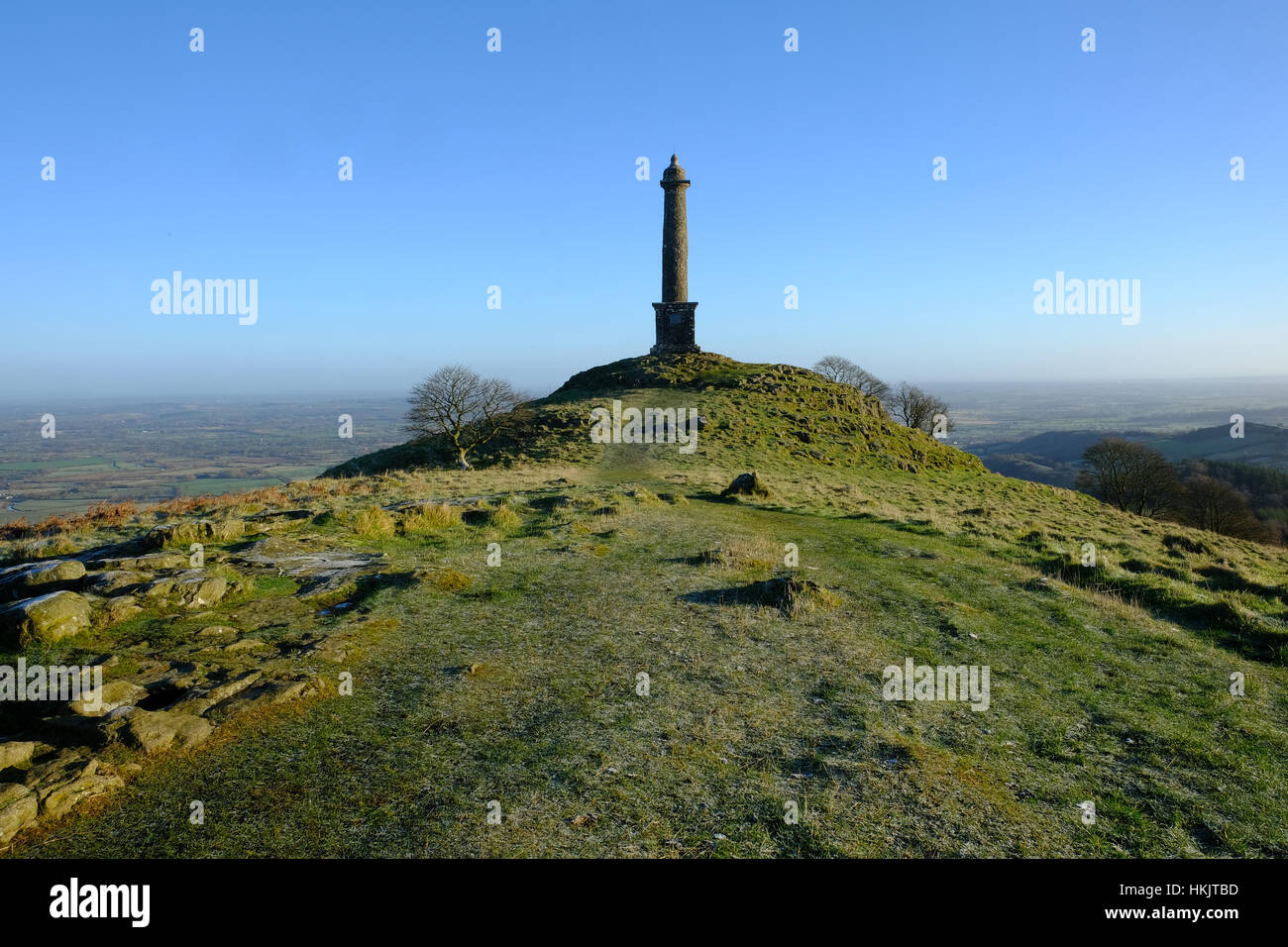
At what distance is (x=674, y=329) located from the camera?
53781 mm

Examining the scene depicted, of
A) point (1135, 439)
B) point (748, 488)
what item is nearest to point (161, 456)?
point (748, 488)

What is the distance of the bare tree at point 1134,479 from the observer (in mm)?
43438

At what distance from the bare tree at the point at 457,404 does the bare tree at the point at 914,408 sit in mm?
39700

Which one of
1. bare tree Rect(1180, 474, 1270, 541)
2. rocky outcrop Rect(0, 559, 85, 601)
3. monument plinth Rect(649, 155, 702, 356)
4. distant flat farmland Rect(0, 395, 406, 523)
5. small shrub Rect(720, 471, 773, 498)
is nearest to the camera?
rocky outcrop Rect(0, 559, 85, 601)

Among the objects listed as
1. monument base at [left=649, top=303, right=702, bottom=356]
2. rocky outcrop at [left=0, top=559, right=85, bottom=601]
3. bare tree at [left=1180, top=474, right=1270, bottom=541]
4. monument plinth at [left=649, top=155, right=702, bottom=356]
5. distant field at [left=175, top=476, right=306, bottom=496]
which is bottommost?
bare tree at [left=1180, top=474, right=1270, bottom=541]

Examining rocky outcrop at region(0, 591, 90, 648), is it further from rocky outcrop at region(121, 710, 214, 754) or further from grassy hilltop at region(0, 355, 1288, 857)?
rocky outcrop at region(121, 710, 214, 754)

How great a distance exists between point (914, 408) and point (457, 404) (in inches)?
1747

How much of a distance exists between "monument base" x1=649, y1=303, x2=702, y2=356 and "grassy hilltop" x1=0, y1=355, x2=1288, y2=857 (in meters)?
38.2

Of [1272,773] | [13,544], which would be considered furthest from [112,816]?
[13,544]

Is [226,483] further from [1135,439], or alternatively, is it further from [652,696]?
[1135,439]

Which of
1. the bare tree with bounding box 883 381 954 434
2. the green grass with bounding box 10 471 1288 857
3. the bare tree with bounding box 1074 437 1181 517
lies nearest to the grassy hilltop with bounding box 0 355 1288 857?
the green grass with bounding box 10 471 1288 857

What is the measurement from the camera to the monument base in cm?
5316
